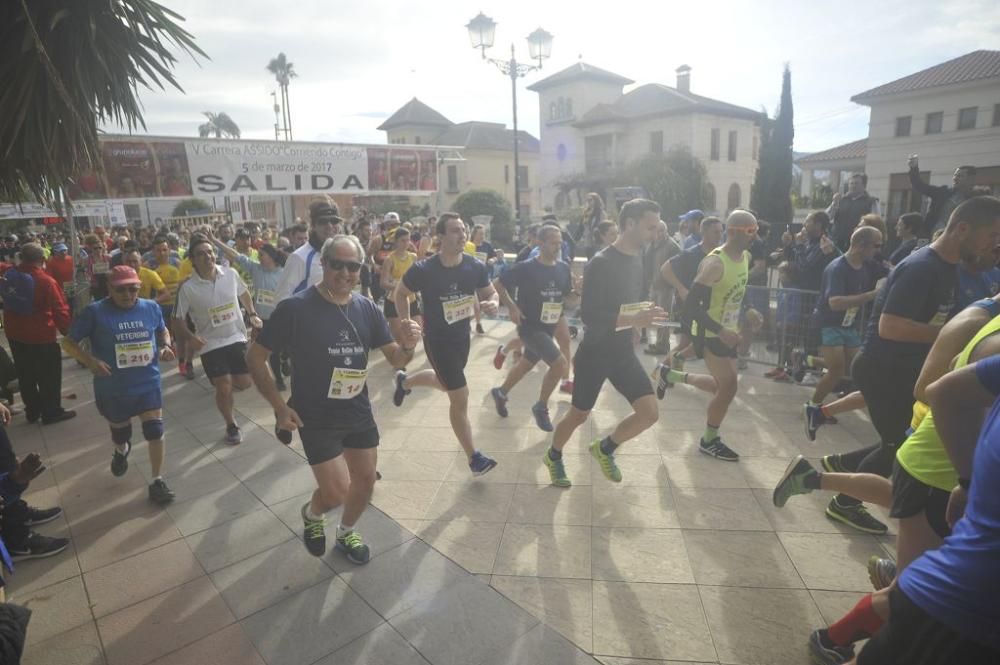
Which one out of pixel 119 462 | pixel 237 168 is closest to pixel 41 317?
pixel 119 462

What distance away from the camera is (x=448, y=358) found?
4691 millimetres

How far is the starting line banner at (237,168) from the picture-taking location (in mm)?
9234

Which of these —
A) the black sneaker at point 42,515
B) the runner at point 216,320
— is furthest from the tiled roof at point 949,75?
the black sneaker at point 42,515

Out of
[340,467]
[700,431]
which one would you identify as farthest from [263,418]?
[700,431]

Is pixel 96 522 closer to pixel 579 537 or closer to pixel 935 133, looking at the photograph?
pixel 579 537

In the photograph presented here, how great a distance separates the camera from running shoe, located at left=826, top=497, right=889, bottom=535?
3727 millimetres

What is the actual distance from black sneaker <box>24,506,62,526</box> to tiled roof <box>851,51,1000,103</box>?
127ft

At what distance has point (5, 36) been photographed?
4.00 metres

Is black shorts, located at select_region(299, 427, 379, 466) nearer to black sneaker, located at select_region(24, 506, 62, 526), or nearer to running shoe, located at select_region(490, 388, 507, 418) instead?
black sneaker, located at select_region(24, 506, 62, 526)

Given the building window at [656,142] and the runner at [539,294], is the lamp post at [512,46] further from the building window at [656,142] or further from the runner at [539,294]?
the building window at [656,142]

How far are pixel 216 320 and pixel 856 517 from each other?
5588 millimetres

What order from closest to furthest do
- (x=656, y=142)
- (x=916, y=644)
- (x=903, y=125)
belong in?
(x=916, y=644)
(x=903, y=125)
(x=656, y=142)

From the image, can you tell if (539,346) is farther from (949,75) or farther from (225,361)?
(949,75)

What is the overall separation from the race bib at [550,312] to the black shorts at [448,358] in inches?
48.7
